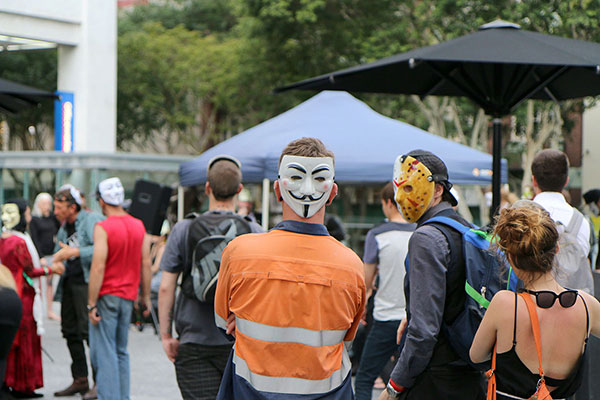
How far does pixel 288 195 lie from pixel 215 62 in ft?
111

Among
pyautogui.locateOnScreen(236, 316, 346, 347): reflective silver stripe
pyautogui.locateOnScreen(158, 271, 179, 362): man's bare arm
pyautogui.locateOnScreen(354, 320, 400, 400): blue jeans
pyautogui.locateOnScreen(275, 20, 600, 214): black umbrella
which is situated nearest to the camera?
pyautogui.locateOnScreen(236, 316, 346, 347): reflective silver stripe

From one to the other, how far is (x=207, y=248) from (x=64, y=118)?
23458 millimetres

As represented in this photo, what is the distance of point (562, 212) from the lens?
5.14 meters

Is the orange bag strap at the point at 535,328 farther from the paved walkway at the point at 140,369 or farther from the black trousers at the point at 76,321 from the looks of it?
the black trousers at the point at 76,321

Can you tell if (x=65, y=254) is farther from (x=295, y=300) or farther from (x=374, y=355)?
(x=295, y=300)

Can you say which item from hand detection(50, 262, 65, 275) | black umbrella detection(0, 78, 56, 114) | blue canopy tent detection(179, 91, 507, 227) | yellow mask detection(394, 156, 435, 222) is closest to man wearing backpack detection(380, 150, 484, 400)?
yellow mask detection(394, 156, 435, 222)

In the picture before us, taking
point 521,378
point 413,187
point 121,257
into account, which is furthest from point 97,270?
point 521,378

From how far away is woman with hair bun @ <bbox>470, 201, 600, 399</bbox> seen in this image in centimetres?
327

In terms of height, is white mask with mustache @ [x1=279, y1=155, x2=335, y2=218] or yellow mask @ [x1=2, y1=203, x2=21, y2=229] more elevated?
white mask with mustache @ [x1=279, y1=155, x2=335, y2=218]

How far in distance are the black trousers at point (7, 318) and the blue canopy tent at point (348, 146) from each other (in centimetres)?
752

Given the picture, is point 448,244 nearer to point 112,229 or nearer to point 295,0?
point 112,229

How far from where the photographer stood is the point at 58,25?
84.6 feet

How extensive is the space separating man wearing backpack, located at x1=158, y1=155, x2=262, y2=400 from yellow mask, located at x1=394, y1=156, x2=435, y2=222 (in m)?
1.33

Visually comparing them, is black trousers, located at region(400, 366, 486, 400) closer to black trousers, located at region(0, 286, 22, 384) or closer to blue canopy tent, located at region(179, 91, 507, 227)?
black trousers, located at region(0, 286, 22, 384)
